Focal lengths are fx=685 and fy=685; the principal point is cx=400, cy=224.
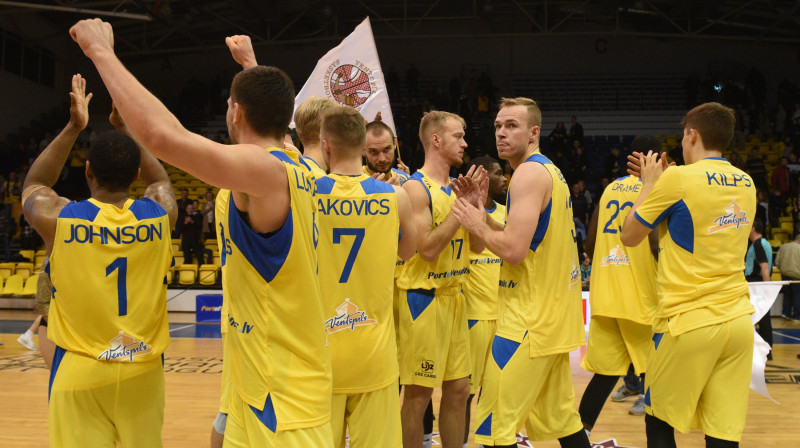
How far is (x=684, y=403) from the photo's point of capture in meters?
3.87

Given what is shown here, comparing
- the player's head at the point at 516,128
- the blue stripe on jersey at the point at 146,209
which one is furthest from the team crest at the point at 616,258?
the blue stripe on jersey at the point at 146,209

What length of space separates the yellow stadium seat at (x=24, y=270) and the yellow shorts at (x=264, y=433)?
16243mm

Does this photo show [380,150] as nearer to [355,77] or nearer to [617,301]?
[355,77]

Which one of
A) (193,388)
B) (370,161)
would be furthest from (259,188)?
(193,388)

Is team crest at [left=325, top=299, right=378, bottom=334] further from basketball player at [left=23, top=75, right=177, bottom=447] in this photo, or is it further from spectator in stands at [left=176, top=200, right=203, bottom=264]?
spectator in stands at [left=176, top=200, right=203, bottom=264]

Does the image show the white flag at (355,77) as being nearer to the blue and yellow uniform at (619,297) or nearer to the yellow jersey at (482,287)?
the yellow jersey at (482,287)

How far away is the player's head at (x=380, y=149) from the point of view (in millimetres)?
4691

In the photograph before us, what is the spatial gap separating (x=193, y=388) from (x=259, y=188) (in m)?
6.22

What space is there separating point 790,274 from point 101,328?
44.7ft

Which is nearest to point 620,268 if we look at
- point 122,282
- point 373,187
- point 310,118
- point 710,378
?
point 710,378

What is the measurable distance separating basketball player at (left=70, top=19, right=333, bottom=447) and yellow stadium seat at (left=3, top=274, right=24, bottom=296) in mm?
15793

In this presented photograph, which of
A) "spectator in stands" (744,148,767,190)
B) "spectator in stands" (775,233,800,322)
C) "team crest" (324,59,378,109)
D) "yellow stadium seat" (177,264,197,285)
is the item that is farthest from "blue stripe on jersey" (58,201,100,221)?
"spectator in stands" (744,148,767,190)

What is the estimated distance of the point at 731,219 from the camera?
400cm

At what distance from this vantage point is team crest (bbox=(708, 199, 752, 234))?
3.96 m
